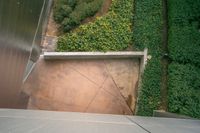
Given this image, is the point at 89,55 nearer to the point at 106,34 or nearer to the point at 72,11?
the point at 106,34

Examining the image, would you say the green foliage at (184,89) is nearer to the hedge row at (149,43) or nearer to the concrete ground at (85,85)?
the hedge row at (149,43)

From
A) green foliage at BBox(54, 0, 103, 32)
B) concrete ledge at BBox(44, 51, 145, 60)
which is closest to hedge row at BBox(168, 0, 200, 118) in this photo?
concrete ledge at BBox(44, 51, 145, 60)

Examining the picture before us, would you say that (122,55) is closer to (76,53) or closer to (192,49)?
(76,53)

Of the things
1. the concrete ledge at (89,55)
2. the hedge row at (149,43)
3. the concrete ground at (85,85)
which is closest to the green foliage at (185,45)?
the hedge row at (149,43)

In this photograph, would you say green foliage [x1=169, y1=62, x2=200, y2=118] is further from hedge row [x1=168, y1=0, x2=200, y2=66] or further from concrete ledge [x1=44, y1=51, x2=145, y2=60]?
concrete ledge [x1=44, y1=51, x2=145, y2=60]

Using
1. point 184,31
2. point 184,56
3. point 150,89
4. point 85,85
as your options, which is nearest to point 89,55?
point 85,85

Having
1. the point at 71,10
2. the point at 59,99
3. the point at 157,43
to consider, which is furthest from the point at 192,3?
the point at 59,99

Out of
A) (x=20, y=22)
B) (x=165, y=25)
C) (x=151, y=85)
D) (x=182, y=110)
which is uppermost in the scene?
(x=165, y=25)
